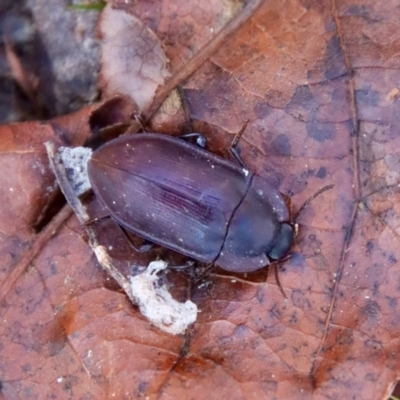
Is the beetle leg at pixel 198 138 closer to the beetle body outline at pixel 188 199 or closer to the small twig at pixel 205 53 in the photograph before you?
the beetle body outline at pixel 188 199

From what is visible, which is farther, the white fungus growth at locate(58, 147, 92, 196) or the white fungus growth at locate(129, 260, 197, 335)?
the white fungus growth at locate(58, 147, 92, 196)

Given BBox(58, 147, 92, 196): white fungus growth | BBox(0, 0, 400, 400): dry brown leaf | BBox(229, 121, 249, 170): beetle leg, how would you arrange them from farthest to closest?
BBox(58, 147, 92, 196): white fungus growth
BBox(229, 121, 249, 170): beetle leg
BBox(0, 0, 400, 400): dry brown leaf

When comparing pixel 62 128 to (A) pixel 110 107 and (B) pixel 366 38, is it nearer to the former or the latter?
(A) pixel 110 107

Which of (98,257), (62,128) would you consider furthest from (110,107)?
(98,257)

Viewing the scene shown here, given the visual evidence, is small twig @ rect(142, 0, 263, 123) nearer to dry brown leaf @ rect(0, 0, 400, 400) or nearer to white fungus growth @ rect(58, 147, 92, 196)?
dry brown leaf @ rect(0, 0, 400, 400)

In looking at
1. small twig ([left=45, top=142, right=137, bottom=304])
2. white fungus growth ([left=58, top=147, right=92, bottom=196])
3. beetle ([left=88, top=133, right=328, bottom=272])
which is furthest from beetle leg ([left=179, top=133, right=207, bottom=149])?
small twig ([left=45, top=142, right=137, bottom=304])

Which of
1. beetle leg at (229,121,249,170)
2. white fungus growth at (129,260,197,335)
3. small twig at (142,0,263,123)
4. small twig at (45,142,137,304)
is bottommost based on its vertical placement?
white fungus growth at (129,260,197,335)

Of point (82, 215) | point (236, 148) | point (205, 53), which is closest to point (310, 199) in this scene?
point (236, 148)
